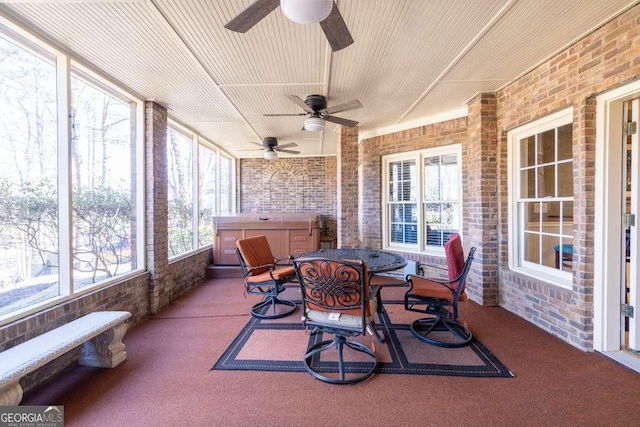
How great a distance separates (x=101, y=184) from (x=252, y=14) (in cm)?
262

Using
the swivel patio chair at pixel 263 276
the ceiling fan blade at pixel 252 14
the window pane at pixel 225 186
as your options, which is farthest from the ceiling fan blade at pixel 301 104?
the window pane at pixel 225 186

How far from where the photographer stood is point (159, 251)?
3.81 m

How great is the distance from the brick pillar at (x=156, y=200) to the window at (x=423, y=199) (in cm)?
374

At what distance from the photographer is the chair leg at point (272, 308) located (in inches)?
138

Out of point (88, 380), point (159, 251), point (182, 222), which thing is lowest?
point (88, 380)

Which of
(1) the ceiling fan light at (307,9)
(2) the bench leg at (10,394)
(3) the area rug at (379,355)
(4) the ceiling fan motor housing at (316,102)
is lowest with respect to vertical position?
(3) the area rug at (379,355)

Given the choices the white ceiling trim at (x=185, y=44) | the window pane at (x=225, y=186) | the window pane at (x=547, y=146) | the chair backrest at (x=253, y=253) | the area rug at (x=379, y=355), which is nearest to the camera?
the white ceiling trim at (x=185, y=44)

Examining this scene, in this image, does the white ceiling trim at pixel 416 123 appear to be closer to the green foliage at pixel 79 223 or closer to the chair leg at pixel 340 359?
the chair leg at pixel 340 359

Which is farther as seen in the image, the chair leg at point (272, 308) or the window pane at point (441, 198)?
the window pane at point (441, 198)

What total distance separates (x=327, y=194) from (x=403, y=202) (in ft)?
10.3

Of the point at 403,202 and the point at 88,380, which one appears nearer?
the point at 88,380

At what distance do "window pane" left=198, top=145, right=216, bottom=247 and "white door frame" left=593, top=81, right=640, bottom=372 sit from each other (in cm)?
562

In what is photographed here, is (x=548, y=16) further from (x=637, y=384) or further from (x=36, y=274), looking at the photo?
(x=36, y=274)

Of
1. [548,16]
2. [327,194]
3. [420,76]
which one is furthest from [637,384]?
[327,194]
